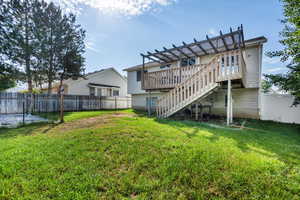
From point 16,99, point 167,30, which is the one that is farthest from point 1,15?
point 167,30

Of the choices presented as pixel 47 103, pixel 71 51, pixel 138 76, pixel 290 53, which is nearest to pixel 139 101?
pixel 138 76

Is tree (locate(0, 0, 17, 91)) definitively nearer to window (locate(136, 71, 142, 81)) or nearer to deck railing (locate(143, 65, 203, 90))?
window (locate(136, 71, 142, 81))

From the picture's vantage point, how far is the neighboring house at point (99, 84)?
16244 millimetres

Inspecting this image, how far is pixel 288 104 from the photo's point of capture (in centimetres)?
778

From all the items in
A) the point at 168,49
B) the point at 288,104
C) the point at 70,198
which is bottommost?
the point at 70,198

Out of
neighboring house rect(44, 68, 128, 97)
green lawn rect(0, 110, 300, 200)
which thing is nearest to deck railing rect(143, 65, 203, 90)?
green lawn rect(0, 110, 300, 200)

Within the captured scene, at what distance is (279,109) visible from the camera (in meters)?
7.99

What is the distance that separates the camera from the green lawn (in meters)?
1.86

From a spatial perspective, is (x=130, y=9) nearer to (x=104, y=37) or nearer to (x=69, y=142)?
(x=104, y=37)

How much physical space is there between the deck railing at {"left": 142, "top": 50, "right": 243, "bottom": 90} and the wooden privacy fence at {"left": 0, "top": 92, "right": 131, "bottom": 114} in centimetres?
728

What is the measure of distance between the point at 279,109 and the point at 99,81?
18.3 m

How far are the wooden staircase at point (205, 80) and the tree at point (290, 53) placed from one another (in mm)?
1476

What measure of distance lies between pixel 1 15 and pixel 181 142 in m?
17.1

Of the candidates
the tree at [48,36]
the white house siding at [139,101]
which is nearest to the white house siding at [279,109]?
the white house siding at [139,101]
